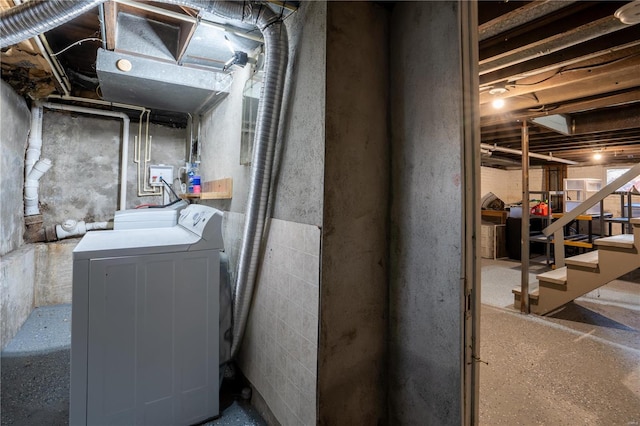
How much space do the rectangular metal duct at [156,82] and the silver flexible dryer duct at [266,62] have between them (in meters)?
0.81

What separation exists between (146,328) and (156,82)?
1.96m

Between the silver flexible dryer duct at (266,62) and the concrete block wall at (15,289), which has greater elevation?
the silver flexible dryer duct at (266,62)

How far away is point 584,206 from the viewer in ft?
10.1

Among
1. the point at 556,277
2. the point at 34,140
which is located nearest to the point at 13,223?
the point at 34,140

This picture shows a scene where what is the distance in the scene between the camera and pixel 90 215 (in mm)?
3670

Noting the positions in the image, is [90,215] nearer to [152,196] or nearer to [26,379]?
[152,196]

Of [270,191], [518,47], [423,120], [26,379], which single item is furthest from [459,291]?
[26,379]

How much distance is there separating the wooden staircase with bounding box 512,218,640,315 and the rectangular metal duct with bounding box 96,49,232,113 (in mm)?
3941

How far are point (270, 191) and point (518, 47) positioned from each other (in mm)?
1912

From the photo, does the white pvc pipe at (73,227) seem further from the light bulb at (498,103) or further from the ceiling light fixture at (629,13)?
the ceiling light fixture at (629,13)

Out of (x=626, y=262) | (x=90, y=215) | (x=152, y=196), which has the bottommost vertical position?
(x=626, y=262)

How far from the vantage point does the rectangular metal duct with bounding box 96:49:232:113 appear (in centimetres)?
222

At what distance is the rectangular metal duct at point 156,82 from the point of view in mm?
2223

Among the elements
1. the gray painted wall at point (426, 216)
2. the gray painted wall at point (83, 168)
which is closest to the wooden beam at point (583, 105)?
the gray painted wall at point (426, 216)
